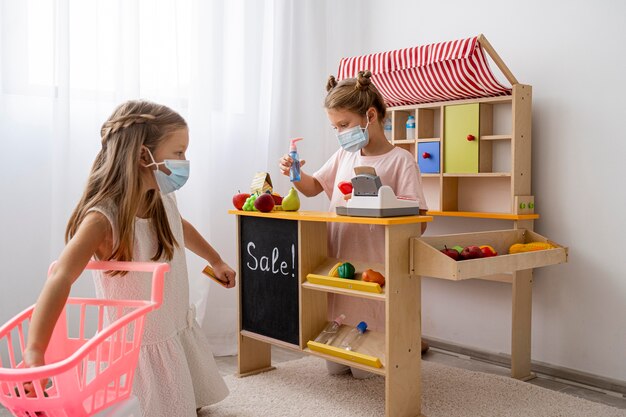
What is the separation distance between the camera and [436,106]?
2986mm

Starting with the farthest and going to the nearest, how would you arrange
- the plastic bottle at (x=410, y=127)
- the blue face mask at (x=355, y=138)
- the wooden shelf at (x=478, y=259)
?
the plastic bottle at (x=410, y=127) < the blue face mask at (x=355, y=138) < the wooden shelf at (x=478, y=259)

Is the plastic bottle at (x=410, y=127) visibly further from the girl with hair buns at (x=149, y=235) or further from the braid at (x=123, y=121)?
the braid at (x=123, y=121)

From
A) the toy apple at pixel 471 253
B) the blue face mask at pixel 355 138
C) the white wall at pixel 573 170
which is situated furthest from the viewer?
the white wall at pixel 573 170

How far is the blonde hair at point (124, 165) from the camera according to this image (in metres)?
1.63

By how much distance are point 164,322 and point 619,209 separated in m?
1.89

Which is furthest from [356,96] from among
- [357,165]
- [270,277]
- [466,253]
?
[270,277]

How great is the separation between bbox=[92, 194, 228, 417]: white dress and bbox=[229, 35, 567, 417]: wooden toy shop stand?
1.62ft

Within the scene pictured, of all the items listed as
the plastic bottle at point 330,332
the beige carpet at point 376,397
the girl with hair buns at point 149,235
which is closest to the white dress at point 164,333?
the girl with hair buns at point 149,235

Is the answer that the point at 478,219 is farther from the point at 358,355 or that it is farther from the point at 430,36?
the point at 358,355

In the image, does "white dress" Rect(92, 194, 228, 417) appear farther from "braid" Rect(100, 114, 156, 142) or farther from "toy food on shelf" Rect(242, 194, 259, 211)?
"toy food on shelf" Rect(242, 194, 259, 211)

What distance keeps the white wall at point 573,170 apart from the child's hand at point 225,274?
142 centimetres

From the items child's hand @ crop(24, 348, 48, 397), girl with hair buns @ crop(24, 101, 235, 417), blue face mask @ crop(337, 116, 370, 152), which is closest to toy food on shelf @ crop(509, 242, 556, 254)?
blue face mask @ crop(337, 116, 370, 152)

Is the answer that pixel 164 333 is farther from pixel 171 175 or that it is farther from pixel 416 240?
pixel 416 240

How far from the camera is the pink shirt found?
2.32 m
